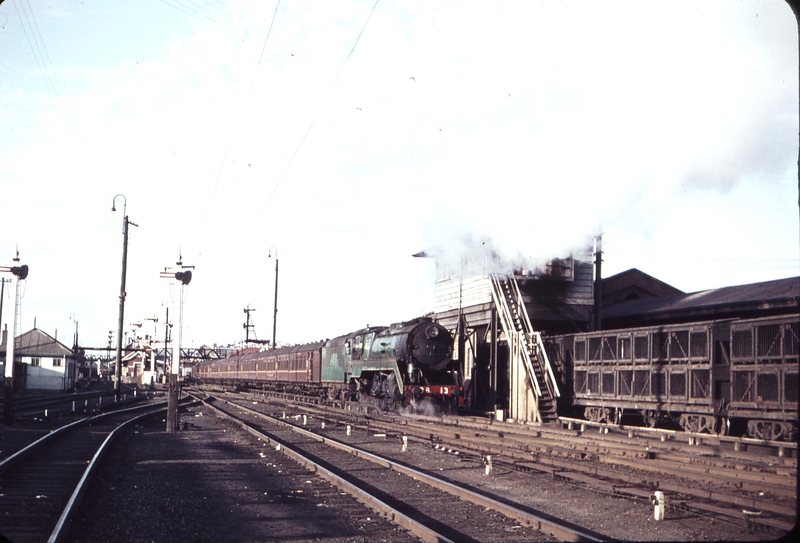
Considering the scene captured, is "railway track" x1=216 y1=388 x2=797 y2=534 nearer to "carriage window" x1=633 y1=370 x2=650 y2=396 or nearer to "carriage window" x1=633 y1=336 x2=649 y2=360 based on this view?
"carriage window" x1=633 y1=370 x2=650 y2=396

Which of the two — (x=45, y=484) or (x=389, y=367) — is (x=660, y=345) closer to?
(x=389, y=367)

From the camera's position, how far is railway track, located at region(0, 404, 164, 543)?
27.5ft

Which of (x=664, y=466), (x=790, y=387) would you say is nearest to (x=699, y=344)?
(x=790, y=387)

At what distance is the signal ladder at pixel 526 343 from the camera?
74.1 ft

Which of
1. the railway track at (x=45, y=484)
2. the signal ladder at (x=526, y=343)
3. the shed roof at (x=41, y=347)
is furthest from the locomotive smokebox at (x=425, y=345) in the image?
the shed roof at (x=41, y=347)

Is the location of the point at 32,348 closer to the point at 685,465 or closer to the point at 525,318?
the point at 525,318

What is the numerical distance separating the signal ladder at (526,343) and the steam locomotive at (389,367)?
227cm

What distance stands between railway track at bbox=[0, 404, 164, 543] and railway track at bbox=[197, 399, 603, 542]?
12.2 ft

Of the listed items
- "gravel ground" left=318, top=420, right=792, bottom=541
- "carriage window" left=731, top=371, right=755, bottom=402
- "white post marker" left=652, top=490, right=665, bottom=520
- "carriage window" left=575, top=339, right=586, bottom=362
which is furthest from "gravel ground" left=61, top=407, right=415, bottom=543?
"carriage window" left=575, top=339, right=586, bottom=362

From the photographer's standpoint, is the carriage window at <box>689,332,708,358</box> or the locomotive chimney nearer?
the carriage window at <box>689,332,708,358</box>

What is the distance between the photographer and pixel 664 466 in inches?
460

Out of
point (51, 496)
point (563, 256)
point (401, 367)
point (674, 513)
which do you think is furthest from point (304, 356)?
point (674, 513)

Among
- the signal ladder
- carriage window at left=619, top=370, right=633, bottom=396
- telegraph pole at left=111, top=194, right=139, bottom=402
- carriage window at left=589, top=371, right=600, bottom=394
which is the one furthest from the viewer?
telegraph pole at left=111, top=194, right=139, bottom=402

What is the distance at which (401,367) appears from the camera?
994 inches
